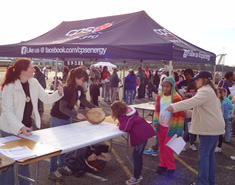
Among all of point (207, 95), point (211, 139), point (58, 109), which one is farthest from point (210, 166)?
point (58, 109)

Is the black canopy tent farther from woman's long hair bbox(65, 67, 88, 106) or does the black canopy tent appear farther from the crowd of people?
woman's long hair bbox(65, 67, 88, 106)

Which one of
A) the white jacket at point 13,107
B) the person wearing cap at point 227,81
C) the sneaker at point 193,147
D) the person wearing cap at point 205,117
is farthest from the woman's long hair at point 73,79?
the person wearing cap at point 227,81

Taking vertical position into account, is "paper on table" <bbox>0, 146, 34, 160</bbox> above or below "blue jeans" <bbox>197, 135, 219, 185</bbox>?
above

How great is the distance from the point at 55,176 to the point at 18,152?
1.45 meters

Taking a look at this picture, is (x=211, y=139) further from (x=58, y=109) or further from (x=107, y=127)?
(x=58, y=109)

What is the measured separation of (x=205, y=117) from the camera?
130 inches

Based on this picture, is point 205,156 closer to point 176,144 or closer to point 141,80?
point 176,144

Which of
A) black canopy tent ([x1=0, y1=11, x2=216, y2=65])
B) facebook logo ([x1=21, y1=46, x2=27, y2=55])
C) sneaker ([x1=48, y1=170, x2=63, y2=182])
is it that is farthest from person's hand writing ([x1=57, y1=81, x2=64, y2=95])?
facebook logo ([x1=21, y1=46, x2=27, y2=55])

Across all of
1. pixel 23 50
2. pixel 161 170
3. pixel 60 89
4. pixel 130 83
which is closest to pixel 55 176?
pixel 60 89

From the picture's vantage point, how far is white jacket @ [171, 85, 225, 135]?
319cm

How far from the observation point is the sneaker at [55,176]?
12.3 feet

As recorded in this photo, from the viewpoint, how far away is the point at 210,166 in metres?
3.47

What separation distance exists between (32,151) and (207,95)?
2.23m

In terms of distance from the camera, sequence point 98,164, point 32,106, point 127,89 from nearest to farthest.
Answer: point 32,106 → point 98,164 → point 127,89
